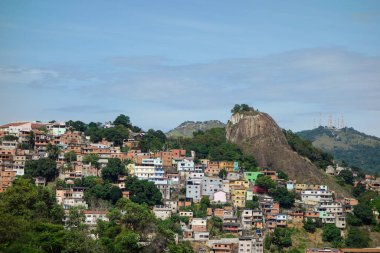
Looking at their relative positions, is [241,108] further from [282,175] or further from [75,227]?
[75,227]

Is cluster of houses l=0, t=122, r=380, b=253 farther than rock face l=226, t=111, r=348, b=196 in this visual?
No

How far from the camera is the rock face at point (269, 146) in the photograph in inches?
2092

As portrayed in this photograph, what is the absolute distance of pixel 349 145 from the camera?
112812 mm

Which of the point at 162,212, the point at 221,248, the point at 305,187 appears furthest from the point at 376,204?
the point at 162,212

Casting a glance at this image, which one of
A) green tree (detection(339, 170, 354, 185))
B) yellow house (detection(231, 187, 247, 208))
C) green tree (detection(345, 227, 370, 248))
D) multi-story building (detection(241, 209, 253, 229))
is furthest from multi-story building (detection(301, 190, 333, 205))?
green tree (detection(339, 170, 354, 185))

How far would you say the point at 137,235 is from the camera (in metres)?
36.0

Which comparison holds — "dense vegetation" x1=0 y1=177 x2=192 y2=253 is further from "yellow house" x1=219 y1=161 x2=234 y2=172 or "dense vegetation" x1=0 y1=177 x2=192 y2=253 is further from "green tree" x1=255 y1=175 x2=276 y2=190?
"yellow house" x1=219 y1=161 x2=234 y2=172

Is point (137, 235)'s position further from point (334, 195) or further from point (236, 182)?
point (334, 195)

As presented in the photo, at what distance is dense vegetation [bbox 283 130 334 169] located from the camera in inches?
2281

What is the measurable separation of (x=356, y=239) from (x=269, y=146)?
13768 millimetres

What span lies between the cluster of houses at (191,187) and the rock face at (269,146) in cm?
248

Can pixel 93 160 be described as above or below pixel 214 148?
below

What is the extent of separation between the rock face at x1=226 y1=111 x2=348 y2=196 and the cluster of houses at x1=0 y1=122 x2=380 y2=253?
248 centimetres

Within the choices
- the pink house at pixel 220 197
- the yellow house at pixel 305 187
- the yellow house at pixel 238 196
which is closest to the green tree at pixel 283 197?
the yellow house at pixel 238 196
